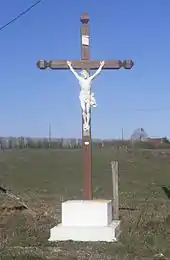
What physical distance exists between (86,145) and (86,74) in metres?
1.37

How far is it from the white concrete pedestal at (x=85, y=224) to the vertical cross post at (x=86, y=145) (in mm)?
460

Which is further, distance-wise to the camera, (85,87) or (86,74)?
(86,74)

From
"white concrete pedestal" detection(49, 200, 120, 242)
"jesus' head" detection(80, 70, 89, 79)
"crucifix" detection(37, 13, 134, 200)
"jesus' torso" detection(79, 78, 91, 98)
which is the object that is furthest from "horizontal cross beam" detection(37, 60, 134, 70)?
"white concrete pedestal" detection(49, 200, 120, 242)

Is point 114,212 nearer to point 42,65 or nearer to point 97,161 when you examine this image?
point 42,65

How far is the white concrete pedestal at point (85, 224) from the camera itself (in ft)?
34.9

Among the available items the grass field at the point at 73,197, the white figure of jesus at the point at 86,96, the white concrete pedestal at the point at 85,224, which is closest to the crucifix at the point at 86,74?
the white figure of jesus at the point at 86,96

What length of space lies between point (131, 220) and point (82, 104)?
11.2 ft

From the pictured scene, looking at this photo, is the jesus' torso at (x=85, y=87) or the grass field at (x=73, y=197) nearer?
the grass field at (x=73, y=197)

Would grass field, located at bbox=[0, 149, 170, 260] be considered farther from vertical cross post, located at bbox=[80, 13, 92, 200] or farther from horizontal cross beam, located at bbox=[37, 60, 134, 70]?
horizontal cross beam, located at bbox=[37, 60, 134, 70]

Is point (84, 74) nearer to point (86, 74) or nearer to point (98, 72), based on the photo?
point (86, 74)

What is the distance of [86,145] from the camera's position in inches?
454

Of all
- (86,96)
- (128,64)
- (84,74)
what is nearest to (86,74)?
(84,74)

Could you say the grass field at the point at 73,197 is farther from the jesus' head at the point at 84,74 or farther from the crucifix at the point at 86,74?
the jesus' head at the point at 84,74

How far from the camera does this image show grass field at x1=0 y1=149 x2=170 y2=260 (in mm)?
9797
